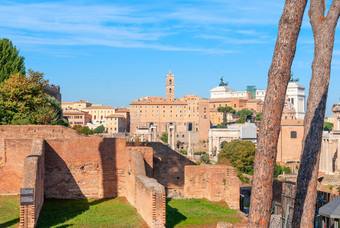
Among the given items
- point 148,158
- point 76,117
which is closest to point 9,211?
point 148,158

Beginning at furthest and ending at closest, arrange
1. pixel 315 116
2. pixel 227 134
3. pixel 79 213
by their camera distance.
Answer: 1. pixel 227 134
2. pixel 79 213
3. pixel 315 116

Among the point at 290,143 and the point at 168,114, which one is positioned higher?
the point at 168,114

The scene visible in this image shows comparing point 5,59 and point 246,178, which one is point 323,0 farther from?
point 246,178

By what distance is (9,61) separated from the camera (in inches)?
1017

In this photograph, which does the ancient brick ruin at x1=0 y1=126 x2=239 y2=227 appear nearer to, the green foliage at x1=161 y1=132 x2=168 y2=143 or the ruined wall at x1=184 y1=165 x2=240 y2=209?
the ruined wall at x1=184 y1=165 x2=240 y2=209

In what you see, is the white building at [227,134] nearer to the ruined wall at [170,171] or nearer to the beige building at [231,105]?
the beige building at [231,105]

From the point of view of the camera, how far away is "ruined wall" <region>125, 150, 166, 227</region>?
9453 mm

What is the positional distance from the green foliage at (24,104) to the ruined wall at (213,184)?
572 centimetres

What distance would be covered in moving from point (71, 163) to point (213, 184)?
11.9 ft

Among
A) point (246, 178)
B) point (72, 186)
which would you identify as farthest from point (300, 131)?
point (72, 186)

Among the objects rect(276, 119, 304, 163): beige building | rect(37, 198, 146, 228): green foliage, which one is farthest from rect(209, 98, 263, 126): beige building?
rect(37, 198, 146, 228): green foliage

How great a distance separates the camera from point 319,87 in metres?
7.16

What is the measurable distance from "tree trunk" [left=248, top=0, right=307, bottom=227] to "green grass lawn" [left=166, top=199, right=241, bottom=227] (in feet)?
17.4

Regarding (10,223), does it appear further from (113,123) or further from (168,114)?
(168,114)
